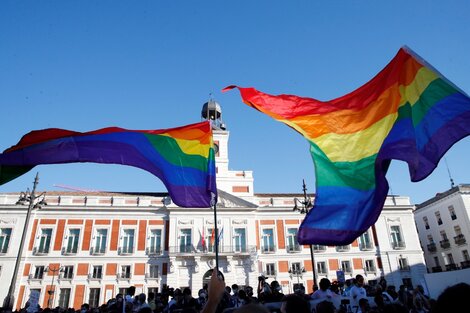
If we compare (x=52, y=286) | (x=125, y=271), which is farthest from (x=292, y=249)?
(x=52, y=286)

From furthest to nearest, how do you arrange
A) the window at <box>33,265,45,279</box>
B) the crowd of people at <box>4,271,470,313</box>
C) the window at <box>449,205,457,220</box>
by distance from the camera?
the window at <box>449,205,457,220</box> → the window at <box>33,265,45,279</box> → the crowd of people at <box>4,271,470,313</box>

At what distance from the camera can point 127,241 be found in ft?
115

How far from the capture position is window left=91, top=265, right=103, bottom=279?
A: 33.0m

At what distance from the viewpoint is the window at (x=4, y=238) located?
33.4 m

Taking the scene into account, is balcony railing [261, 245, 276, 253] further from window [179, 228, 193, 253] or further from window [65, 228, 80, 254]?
window [65, 228, 80, 254]

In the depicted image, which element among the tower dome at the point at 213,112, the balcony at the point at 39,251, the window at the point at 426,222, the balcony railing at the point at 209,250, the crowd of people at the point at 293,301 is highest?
the tower dome at the point at 213,112

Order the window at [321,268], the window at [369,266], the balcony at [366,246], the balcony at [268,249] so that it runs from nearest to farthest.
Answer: the window at [321,268], the balcony at [268,249], the window at [369,266], the balcony at [366,246]

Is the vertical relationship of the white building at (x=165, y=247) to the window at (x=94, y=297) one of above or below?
above

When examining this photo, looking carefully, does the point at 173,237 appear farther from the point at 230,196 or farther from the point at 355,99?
the point at 355,99

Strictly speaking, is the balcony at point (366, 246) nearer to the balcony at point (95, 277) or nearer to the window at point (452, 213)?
the window at point (452, 213)

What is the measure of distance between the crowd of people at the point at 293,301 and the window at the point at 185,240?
2292 cm

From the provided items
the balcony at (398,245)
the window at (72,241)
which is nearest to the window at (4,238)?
the window at (72,241)

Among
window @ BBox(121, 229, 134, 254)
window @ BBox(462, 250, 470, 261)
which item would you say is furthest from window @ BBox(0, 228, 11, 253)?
window @ BBox(462, 250, 470, 261)

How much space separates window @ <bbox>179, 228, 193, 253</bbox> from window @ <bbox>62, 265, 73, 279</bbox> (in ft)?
35.4
